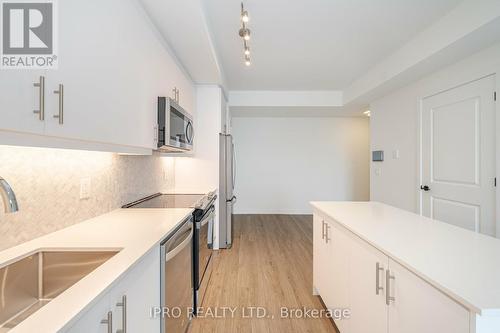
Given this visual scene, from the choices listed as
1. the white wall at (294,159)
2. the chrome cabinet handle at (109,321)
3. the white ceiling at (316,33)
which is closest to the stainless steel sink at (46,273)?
the chrome cabinet handle at (109,321)

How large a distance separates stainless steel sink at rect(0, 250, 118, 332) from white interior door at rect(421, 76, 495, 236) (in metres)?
3.18

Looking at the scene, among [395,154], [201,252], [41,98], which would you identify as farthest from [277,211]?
[41,98]

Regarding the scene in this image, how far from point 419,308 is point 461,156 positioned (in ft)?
7.94

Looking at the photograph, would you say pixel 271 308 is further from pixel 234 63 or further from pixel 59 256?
pixel 234 63

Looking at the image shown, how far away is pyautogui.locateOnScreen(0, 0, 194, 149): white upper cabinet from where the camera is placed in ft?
2.71

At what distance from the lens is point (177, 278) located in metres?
1.52

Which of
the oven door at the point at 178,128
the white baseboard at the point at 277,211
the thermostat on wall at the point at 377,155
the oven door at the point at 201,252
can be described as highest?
the oven door at the point at 178,128

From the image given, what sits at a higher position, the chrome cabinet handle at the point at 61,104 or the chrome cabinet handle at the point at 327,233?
the chrome cabinet handle at the point at 61,104

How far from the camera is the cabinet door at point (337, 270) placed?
1.54 metres

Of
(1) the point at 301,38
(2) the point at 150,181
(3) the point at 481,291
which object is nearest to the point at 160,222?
(2) the point at 150,181

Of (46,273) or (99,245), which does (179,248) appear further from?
(46,273)

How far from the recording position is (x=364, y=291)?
4.24 feet

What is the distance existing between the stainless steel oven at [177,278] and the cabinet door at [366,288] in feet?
3.52

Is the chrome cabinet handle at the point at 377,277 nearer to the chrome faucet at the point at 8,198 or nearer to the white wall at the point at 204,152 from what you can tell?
the chrome faucet at the point at 8,198
